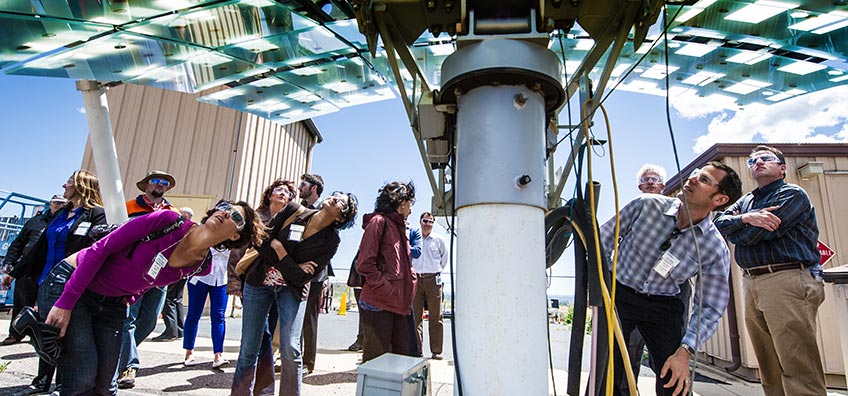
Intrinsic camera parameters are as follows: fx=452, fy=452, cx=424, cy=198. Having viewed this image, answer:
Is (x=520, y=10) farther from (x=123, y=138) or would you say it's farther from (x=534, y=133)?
(x=123, y=138)

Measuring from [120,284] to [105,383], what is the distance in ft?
1.75

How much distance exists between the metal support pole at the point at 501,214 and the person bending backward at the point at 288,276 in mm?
1831

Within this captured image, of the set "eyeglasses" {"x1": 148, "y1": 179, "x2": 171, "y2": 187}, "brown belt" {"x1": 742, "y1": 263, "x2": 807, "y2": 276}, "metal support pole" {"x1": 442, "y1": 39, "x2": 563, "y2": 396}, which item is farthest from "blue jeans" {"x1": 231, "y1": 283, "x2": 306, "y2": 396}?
"brown belt" {"x1": 742, "y1": 263, "x2": 807, "y2": 276}

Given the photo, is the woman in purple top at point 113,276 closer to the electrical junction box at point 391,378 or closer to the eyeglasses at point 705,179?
the electrical junction box at point 391,378

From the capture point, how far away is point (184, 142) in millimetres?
10781

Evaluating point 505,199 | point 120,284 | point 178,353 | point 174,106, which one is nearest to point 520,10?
point 505,199

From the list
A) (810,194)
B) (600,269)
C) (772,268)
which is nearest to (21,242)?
(600,269)

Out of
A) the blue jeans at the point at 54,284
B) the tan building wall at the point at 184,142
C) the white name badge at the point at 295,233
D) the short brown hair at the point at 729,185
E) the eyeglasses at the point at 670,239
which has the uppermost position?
the tan building wall at the point at 184,142

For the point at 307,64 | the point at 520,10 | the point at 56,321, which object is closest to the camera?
the point at 520,10

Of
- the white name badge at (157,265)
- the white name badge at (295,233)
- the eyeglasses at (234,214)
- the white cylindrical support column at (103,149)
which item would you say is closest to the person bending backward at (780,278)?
the white name badge at (295,233)

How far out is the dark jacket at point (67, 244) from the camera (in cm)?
378

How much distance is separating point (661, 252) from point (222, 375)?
3668 mm

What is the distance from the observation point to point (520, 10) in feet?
5.38

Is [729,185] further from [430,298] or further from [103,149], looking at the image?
[103,149]
